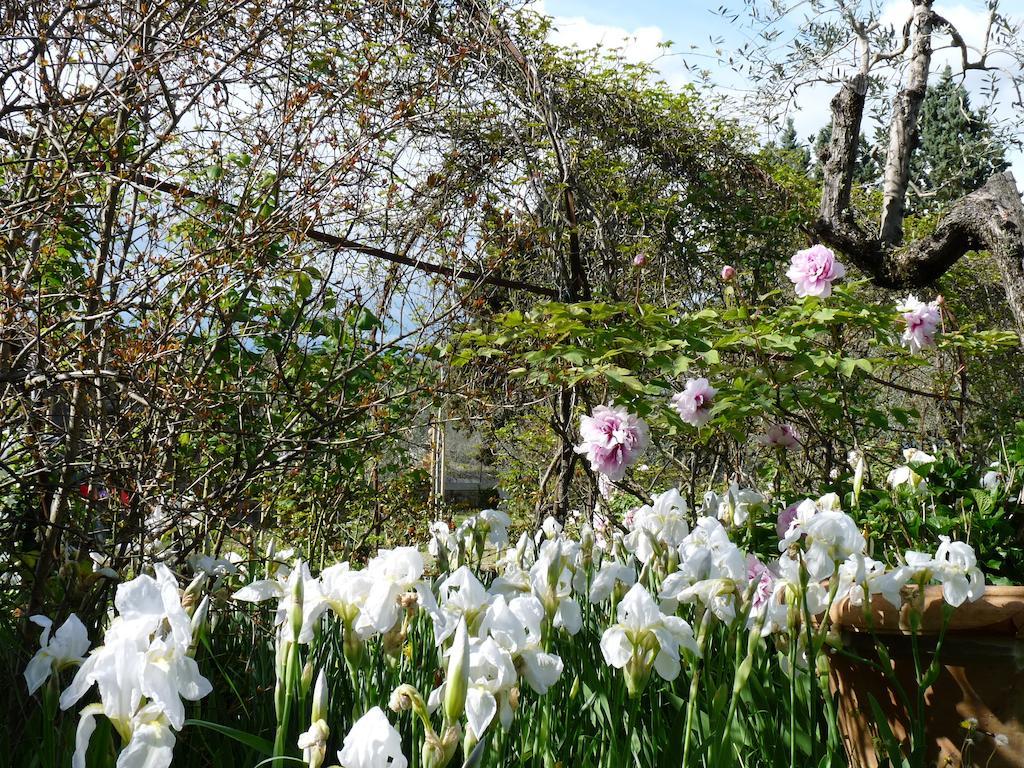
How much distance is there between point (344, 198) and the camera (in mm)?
2520

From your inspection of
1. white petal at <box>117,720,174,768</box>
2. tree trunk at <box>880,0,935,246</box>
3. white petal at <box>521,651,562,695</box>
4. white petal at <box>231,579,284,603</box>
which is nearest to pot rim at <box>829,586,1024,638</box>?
white petal at <box>521,651,562,695</box>

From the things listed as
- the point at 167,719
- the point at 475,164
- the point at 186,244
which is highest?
the point at 475,164

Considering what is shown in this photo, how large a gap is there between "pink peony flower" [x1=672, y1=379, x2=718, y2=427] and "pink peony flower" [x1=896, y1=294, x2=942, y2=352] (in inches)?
32.5

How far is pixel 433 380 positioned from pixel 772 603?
223 cm

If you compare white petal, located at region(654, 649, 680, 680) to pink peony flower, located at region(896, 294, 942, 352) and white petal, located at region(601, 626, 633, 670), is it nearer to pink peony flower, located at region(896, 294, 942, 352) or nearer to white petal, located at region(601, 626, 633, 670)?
white petal, located at region(601, 626, 633, 670)

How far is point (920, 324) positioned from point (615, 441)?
3.84 ft

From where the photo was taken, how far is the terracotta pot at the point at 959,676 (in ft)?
5.29

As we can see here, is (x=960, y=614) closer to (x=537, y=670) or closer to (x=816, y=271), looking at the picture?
(x=537, y=670)

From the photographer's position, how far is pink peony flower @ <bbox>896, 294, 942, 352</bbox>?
2947 mm

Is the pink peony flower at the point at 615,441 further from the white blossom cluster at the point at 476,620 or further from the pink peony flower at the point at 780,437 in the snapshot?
the white blossom cluster at the point at 476,620

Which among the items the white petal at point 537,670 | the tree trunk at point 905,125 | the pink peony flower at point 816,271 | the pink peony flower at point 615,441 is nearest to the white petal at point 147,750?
the white petal at point 537,670

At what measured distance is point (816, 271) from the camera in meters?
2.89

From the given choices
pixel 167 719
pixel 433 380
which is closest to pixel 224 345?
pixel 433 380

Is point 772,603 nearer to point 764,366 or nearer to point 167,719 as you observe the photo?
point 167,719
